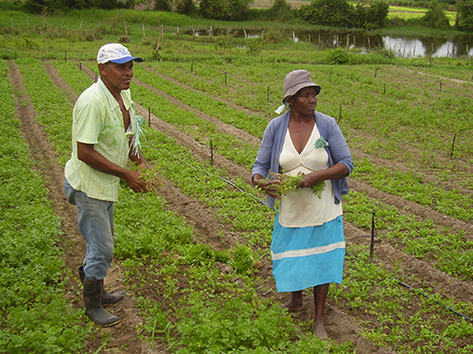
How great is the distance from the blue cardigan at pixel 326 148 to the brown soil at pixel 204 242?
121 centimetres

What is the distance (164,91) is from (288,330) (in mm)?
13696

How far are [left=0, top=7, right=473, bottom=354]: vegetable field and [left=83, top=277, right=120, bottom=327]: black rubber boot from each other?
84 millimetres

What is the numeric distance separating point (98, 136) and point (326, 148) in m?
1.95

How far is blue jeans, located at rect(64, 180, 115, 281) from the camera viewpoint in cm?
361

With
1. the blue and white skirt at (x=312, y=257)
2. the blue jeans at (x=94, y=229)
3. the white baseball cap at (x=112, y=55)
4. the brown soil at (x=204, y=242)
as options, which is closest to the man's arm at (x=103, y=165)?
the blue jeans at (x=94, y=229)

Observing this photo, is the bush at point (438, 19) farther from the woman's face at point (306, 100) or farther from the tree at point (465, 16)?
the woman's face at point (306, 100)

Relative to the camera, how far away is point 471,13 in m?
48.7

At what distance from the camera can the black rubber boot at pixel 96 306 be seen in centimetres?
379

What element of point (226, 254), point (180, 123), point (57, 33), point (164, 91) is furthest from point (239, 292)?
point (57, 33)

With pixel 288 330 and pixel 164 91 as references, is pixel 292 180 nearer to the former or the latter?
pixel 288 330

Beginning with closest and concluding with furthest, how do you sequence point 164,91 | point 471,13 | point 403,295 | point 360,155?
1. point 403,295
2. point 360,155
3. point 164,91
4. point 471,13

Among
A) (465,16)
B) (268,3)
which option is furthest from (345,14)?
(465,16)

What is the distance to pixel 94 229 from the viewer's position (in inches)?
143

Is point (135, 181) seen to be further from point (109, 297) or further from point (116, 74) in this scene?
point (109, 297)
